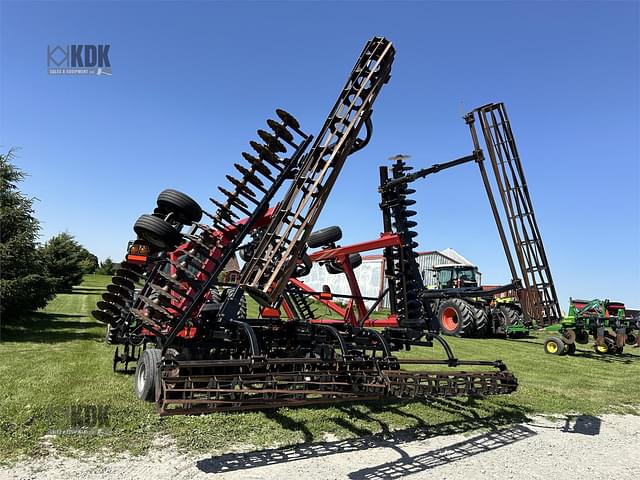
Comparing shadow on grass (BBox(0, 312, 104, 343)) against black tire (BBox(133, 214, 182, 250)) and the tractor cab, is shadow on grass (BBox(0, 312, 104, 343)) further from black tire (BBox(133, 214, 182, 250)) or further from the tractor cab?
the tractor cab

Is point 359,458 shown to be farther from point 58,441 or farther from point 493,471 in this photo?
point 58,441

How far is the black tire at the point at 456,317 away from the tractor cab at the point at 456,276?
6.07 feet

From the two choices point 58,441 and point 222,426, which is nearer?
point 58,441

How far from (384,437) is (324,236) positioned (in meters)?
4.22

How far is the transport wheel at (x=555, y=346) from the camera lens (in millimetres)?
13289

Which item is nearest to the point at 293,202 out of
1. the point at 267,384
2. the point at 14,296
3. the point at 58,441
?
the point at 267,384

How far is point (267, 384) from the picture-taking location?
410 cm

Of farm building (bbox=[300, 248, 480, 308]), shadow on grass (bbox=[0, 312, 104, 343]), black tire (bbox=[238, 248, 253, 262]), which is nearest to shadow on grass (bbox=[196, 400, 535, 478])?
black tire (bbox=[238, 248, 253, 262])

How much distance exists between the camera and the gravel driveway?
3.77m

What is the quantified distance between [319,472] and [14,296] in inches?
405

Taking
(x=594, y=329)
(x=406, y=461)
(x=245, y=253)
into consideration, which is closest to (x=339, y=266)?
(x=245, y=253)

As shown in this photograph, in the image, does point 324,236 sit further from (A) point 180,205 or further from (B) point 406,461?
(B) point 406,461

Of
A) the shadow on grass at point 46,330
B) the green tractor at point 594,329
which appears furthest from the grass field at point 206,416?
the green tractor at point 594,329

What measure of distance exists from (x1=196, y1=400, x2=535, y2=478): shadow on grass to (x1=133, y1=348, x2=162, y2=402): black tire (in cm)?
122
